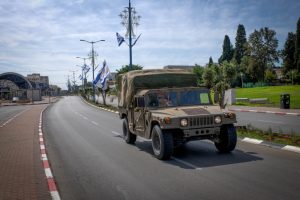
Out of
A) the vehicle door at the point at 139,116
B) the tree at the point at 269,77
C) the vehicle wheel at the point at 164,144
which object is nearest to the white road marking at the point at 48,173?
the vehicle wheel at the point at 164,144

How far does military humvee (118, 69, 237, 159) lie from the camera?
10.8 m

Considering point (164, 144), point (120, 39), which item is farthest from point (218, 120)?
point (120, 39)

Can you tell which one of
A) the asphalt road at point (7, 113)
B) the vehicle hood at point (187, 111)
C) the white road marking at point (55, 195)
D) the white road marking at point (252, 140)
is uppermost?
the vehicle hood at point (187, 111)

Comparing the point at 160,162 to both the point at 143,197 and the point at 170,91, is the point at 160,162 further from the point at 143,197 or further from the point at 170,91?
the point at 143,197

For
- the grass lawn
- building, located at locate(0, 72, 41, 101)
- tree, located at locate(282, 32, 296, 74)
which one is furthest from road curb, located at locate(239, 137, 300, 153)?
building, located at locate(0, 72, 41, 101)

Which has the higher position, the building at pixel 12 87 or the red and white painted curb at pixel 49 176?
the building at pixel 12 87

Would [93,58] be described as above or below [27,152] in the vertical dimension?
above

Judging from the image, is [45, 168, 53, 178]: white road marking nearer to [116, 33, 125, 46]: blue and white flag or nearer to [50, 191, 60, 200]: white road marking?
[50, 191, 60, 200]: white road marking

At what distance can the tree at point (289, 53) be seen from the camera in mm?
110075

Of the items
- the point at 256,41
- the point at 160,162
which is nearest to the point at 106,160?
the point at 160,162

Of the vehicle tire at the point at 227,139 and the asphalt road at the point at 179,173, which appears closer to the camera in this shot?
the asphalt road at the point at 179,173

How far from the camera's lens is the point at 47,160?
11.8m

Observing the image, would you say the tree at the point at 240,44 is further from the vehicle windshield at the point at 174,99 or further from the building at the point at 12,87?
the vehicle windshield at the point at 174,99

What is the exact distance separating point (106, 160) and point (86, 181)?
259cm
